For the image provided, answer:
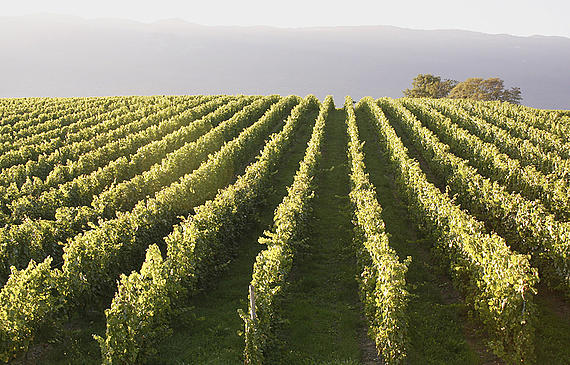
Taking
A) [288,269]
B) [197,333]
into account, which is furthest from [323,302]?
[197,333]

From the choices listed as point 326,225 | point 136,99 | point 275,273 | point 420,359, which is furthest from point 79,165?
point 136,99

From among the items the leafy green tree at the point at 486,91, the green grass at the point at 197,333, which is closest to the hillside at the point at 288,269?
the green grass at the point at 197,333

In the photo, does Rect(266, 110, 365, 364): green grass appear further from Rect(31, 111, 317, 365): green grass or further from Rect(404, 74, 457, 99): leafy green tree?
Rect(404, 74, 457, 99): leafy green tree

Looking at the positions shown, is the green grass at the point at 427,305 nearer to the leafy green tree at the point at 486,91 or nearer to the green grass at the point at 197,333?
the green grass at the point at 197,333

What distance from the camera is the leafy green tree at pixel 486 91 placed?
274 feet

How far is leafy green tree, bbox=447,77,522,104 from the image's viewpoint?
83438 mm

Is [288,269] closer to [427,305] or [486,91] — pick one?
[427,305]

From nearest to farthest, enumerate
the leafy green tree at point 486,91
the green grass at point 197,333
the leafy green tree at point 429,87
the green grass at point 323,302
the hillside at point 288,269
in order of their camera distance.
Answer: the hillside at point 288,269, the green grass at point 197,333, the green grass at point 323,302, the leafy green tree at point 486,91, the leafy green tree at point 429,87

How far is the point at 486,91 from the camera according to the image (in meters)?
84.8

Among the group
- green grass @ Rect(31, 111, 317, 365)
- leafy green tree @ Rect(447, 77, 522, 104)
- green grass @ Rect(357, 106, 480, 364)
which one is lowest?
green grass @ Rect(31, 111, 317, 365)

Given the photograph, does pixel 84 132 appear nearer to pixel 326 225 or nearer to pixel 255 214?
pixel 255 214

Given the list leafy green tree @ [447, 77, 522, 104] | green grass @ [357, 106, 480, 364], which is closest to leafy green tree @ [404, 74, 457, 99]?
leafy green tree @ [447, 77, 522, 104]

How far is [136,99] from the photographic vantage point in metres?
48.1

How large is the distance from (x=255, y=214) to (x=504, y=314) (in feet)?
33.9
